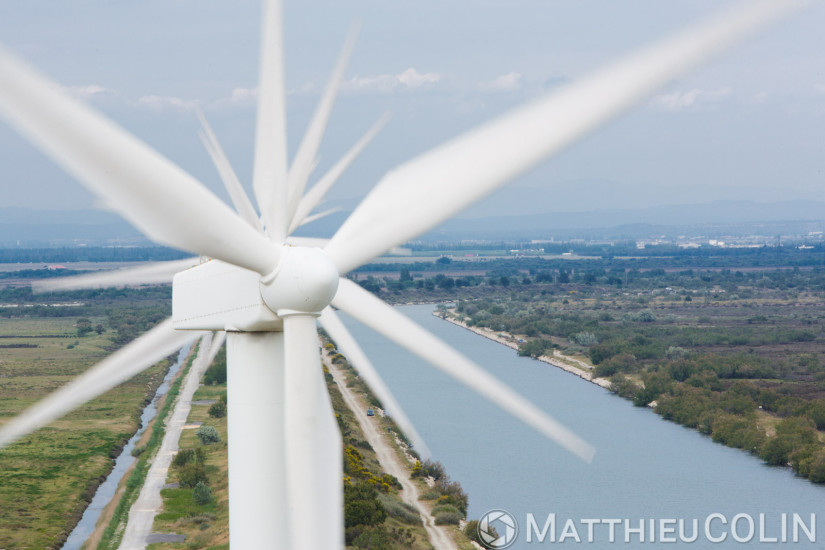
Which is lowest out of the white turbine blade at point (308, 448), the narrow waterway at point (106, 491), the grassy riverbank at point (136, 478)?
the narrow waterway at point (106, 491)

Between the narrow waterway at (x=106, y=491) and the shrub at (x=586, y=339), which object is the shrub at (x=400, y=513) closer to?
the narrow waterway at (x=106, y=491)

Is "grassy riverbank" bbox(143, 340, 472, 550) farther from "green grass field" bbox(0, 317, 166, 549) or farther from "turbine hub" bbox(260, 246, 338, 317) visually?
"turbine hub" bbox(260, 246, 338, 317)

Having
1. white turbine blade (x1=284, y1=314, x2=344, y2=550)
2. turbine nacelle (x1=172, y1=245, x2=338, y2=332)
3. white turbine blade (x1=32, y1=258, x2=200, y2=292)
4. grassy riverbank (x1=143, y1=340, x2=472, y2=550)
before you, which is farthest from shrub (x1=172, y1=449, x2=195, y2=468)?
white turbine blade (x1=284, y1=314, x2=344, y2=550)

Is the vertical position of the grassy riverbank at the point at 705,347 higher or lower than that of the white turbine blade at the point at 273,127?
lower

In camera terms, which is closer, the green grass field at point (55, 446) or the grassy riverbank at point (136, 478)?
the grassy riverbank at point (136, 478)

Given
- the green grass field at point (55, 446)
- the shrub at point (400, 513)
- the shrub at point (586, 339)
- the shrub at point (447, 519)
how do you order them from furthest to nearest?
1. the shrub at point (586, 339)
2. the green grass field at point (55, 446)
3. the shrub at point (447, 519)
4. the shrub at point (400, 513)

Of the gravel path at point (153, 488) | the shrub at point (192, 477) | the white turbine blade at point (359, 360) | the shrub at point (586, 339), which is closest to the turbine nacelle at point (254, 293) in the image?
the white turbine blade at point (359, 360)

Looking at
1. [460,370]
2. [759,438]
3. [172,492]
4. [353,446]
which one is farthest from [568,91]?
[759,438]
